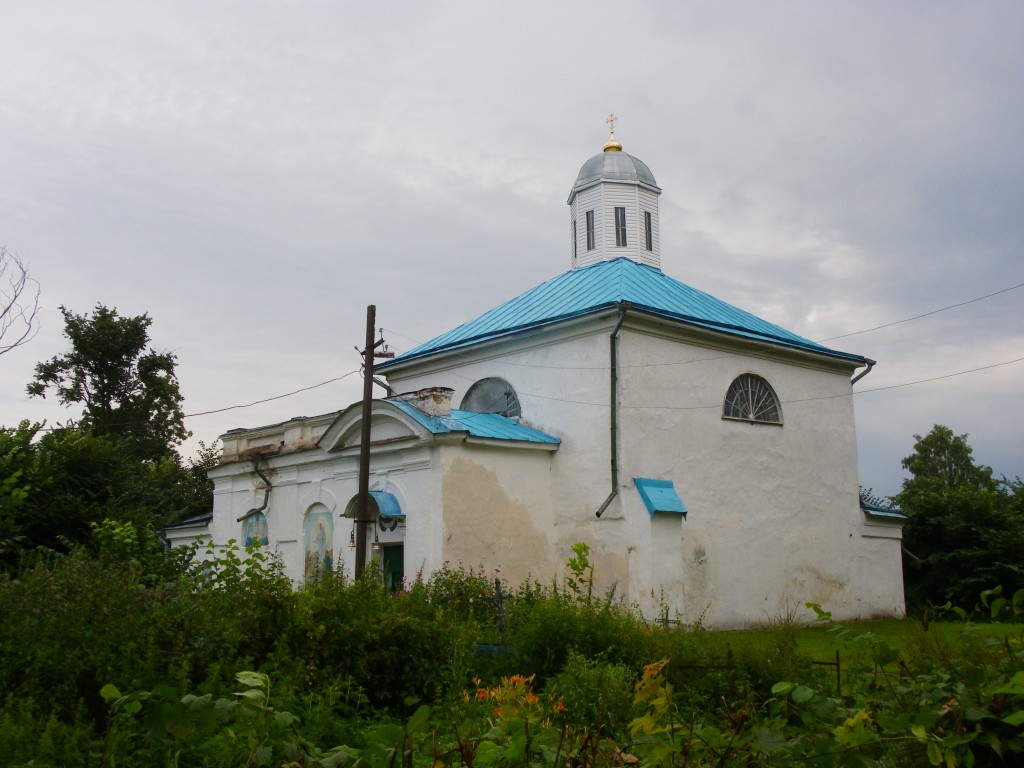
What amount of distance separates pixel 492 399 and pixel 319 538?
15.4 ft

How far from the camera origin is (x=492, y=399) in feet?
71.1

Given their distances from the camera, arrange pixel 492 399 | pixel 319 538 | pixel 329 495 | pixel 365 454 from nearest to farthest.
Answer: pixel 365 454 → pixel 329 495 → pixel 319 538 → pixel 492 399

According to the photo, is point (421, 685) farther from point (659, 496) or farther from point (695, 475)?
point (695, 475)

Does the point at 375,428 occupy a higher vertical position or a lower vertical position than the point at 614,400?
lower

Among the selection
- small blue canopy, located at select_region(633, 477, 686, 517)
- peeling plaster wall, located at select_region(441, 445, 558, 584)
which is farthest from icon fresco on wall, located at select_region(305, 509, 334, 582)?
small blue canopy, located at select_region(633, 477, 686, 517)

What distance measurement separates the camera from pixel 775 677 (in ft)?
27.7

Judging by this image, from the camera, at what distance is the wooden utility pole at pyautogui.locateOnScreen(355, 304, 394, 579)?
1783 cm

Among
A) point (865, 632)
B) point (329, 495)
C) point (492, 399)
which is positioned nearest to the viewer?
point (865, 632)

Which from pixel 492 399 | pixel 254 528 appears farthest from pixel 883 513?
pixel 254 528

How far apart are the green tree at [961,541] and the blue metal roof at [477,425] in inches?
403

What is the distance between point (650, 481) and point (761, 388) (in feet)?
14.3

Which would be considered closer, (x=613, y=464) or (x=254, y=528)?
(x=613, y=464)

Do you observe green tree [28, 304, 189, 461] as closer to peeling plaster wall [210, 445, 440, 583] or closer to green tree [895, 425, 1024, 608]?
peeling plaster wall [210, 445, 440, 583]

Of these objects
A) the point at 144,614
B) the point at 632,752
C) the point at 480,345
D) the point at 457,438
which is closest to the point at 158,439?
the point at 480,345
